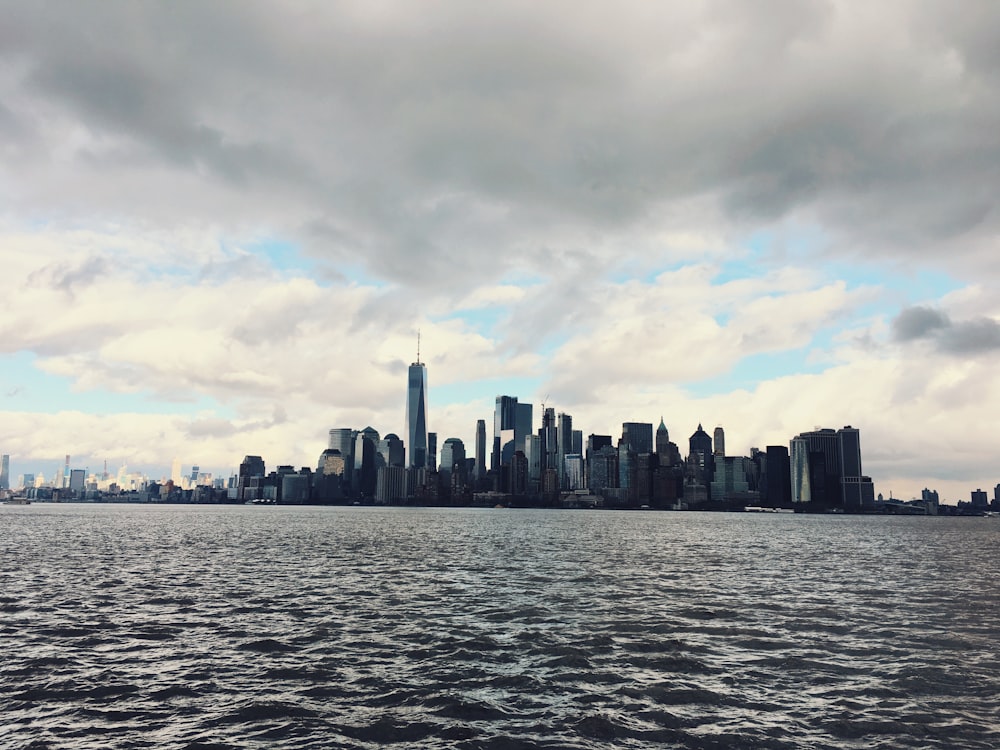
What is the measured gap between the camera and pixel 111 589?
63.4 metres

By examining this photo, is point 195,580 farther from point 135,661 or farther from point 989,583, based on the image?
point 989,583

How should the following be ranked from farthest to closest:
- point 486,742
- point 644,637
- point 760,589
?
point 760,589 → point 644,637 → point 486,742

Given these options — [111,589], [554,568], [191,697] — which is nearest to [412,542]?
[554,568]

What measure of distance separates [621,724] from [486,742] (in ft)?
19.3

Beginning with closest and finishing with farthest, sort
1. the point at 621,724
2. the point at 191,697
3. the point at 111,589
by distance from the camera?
the point at 621,724, the point at 191,697, the point at 111,589

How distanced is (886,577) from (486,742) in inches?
3048

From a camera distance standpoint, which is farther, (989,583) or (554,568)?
(554,568)

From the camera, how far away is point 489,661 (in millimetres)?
37531

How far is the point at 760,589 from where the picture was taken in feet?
228

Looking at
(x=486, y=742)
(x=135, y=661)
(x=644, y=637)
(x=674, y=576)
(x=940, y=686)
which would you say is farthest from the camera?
(x=674, y=576)

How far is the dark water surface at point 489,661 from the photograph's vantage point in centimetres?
2700

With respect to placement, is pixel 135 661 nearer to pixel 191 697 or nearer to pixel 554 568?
pixel 191 697

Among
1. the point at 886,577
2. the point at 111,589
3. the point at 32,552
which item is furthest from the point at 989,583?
the point at 32,552

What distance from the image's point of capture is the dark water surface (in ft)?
88.6
